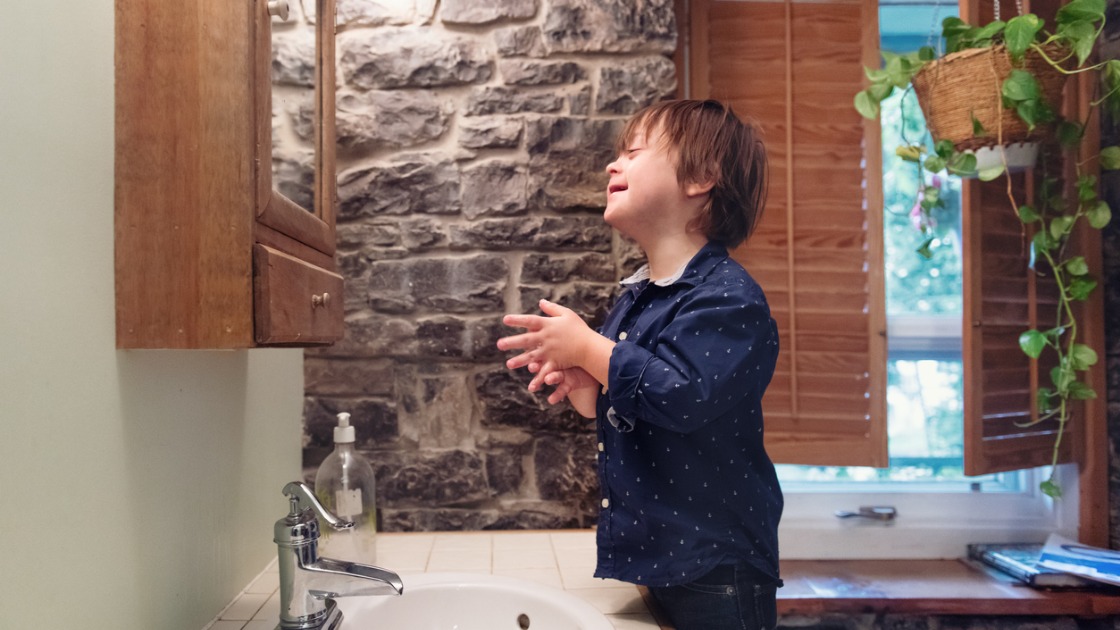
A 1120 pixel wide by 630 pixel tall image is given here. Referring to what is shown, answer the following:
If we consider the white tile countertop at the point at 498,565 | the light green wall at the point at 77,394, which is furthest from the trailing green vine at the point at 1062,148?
the light green wall at the point at 77,394

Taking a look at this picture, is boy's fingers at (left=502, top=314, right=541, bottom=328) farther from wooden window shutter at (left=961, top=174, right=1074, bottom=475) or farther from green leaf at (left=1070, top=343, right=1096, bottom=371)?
green leaf at (left=1070, top=343, right=1096, bottom=371)

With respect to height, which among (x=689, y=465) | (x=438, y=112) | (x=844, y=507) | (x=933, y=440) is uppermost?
(x=438, y=112)

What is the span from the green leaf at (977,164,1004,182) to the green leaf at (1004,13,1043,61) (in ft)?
0.73

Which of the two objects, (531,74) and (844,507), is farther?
(844,507)

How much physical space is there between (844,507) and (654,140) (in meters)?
1.14

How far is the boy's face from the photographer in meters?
1.06

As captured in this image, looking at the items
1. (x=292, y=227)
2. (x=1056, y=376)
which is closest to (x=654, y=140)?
(x=292, y=227)

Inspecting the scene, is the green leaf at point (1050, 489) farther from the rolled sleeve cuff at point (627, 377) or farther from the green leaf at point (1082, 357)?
the rolled sleeve cuff at point (627, 377)

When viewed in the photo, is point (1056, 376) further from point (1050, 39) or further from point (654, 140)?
point (654, 140)

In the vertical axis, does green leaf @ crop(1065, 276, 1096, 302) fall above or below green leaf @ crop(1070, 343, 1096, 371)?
above

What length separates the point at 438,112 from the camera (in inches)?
58.6

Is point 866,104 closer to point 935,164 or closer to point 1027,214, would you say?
point 935,164

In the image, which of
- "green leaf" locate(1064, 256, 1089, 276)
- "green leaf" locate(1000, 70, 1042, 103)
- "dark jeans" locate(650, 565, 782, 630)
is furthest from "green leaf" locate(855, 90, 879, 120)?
"dark jeans" locate(650, 565, 782, 630)

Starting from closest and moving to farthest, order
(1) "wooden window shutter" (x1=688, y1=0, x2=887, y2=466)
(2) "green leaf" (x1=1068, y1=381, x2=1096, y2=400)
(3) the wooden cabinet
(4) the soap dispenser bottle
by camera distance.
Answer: (3) the wooden cabinet < (4) the soap dispenser bottle < (2) "green leaf" (x1=1068, y1=381, x2=1096, y2=400) < (1) "wooden window shutter" (x1=688, y1=0, x2=887, y2=466)
